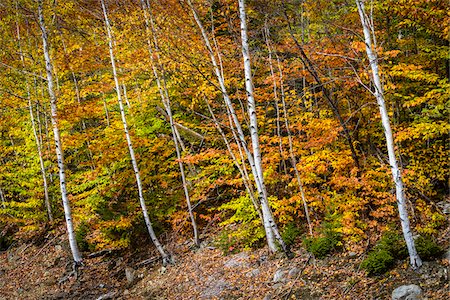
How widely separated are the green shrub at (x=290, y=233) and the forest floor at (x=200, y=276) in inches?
12.0

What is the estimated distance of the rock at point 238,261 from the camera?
8.45 m

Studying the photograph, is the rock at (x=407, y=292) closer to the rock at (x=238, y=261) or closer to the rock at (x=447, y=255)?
the rock at (x=447, y=255)

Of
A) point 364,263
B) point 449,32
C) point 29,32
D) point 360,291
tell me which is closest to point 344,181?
point 364,263

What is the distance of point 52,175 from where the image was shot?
49.8ft

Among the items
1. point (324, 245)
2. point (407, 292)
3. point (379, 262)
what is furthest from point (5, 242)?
A: point (407, 292)

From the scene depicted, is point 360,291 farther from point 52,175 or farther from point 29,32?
point 29,32

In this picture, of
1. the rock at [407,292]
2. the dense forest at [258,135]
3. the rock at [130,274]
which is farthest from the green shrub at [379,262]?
the rock at [130,274]

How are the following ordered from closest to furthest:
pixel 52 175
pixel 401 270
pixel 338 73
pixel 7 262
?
pixel 401 270
pixel 338 73
pixel 7 262
pixel 52 175

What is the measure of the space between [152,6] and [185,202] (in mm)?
6626

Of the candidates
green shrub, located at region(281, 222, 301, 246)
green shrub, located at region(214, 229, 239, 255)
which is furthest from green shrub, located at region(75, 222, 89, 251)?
green shrub, located at region(281, 222, 301, 246)

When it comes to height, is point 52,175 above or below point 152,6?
below

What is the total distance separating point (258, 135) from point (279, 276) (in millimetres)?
4414

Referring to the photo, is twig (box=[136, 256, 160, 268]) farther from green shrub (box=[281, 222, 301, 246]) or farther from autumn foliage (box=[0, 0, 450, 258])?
green shrub (box=[281, 222, 301, 246])

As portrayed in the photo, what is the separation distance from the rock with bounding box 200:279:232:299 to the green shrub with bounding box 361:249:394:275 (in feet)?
10.2
